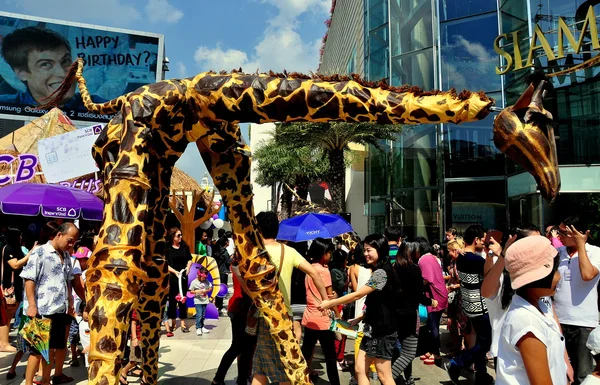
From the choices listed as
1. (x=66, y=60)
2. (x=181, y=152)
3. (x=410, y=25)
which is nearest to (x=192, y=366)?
(x=181, y=152)

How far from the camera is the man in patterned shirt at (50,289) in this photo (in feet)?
15.5

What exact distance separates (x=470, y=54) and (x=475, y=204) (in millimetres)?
5347

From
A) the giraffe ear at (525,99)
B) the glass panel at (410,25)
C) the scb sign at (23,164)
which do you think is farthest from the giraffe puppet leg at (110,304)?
the glass panel at (410,25)

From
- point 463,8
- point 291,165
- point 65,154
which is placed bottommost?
point 65,154

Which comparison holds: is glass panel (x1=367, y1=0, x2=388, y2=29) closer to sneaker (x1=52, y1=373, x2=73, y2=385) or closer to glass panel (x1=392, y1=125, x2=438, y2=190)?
glass panel (x1=392, y1=125, x2=438, y2=190)

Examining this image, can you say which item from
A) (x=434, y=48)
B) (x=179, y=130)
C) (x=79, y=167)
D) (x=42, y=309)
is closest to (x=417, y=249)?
(x=179, y=130)

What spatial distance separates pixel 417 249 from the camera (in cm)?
570

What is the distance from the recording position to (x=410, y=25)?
1831cm

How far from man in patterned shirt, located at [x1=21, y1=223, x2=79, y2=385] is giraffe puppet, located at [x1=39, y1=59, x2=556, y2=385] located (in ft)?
4.36

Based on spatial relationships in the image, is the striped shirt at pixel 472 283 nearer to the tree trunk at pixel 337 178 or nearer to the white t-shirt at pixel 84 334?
the white t-shirt at pixel 84 334

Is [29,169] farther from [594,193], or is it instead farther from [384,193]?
[594,193]

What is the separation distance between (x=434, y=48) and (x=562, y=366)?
1637 centimetres

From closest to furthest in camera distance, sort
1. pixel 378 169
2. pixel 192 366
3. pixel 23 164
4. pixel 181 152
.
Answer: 1. pixel 181 152
2. pixel 192 366
3. pixel 23 164
4. pixel 378 169

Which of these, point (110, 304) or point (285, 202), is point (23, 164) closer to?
point (110, 304)
